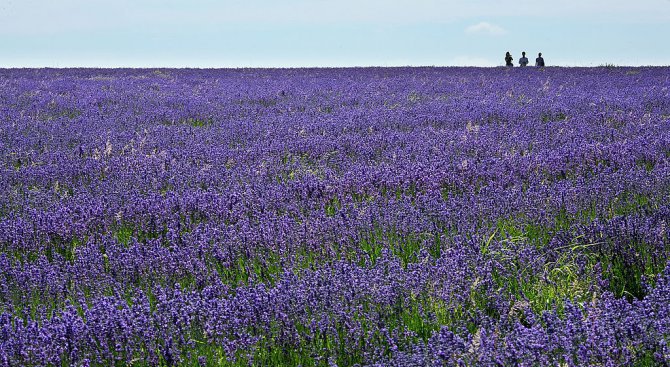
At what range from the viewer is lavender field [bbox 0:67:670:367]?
2953mm

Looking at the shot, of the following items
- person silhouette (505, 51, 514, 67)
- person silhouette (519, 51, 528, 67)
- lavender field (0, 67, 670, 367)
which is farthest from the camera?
person silhouette (505, 51, 514, 67)

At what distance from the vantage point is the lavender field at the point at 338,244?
2953 millimetres

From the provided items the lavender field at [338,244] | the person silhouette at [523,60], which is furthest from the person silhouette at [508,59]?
the lavender field at [338,244]

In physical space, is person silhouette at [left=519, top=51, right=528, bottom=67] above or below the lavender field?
above

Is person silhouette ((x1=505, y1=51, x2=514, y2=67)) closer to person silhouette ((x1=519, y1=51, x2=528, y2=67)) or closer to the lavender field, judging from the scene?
person silhouette ((x1=519, y1=51, x2=528, y2=67))

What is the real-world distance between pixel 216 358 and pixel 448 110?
8.44m

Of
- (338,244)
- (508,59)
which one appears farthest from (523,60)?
(338,244)

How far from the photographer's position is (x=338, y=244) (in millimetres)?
4398

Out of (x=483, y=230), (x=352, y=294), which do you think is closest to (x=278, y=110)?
(x=483, y=230)

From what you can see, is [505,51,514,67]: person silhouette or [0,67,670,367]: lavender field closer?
[0,67,670,367]: lavender field

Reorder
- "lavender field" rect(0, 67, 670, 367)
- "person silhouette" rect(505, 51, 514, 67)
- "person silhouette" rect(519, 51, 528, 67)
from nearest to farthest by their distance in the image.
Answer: "lavender field" rect(0, 67, 670, 367)
"person silhouette" rect(519, 51, 528, 67)
"person silhouette" rect(505, 51, 514, 67)

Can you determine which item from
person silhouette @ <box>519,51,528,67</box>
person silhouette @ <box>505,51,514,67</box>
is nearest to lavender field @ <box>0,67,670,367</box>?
person silhouette @ <box>519,51,528,67</box>

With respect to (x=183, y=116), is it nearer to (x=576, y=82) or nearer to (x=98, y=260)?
(x=98, y=260)

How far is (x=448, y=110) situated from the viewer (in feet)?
35.7
